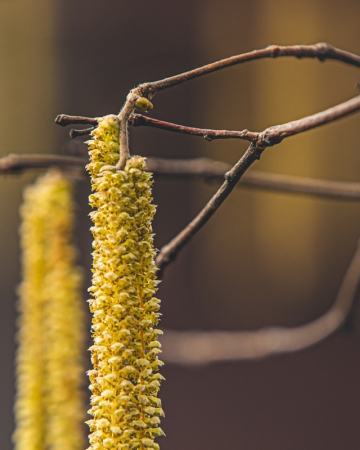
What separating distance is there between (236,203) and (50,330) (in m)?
1.21

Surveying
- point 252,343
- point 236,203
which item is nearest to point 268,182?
point 252,343

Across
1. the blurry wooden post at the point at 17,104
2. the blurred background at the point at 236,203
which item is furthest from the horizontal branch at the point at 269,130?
the blurry wooden post at the point at 17,104

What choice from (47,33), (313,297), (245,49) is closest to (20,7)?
(47,33)

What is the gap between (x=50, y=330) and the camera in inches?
22.1

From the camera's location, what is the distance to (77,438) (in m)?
0.56

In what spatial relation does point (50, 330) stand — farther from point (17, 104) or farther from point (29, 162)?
point (17, 104)

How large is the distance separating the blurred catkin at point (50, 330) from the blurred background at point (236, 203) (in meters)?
1.05

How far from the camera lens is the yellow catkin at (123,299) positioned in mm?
305

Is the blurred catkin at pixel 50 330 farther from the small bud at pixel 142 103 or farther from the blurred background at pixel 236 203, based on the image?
the blurred background at pixel 236 203

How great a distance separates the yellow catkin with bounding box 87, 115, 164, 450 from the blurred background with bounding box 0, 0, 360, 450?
1.31 metres

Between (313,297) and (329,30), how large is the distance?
2.52 feet

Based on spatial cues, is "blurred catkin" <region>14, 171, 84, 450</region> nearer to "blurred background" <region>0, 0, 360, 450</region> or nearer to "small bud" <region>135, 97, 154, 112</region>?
"small bud" <region>135, 97, 154, 112</region>

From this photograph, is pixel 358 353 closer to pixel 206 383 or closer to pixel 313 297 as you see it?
pixel 313 297

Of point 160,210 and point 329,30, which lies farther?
point 160,210
